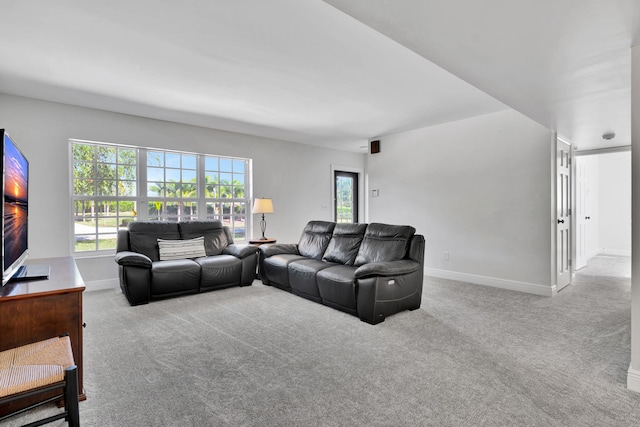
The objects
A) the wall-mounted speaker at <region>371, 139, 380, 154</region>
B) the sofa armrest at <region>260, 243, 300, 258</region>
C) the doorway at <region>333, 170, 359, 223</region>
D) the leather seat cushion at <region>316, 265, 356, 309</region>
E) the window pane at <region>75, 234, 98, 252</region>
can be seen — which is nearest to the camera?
the leather seat cushion at <region>316, 265, 356, 309</region>

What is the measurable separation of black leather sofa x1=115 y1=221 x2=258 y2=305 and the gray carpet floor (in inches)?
11.8

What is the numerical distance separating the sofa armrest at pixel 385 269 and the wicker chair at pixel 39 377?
225cm

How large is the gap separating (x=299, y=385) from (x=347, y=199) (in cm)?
596

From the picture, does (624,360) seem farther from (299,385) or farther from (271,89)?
(271,89)

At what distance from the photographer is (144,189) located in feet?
15.8

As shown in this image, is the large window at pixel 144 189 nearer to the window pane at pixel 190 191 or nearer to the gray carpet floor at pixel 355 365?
the window pane at pixel 190 191

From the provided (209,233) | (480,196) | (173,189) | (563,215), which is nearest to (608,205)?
(563,215)

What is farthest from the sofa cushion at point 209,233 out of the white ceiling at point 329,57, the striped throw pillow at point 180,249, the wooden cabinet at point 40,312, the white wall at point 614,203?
the white wall at point 614,203

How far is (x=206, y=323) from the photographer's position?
309 centimetres

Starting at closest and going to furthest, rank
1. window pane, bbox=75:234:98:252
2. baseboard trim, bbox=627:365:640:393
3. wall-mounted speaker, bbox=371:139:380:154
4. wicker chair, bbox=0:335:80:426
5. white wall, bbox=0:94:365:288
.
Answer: wicker chair, bbox=0:335:80:426 < baseboard trim, bbox=627:365:640:393 < white wall, bbox=0:94:365:288 < window pane, bbox=75:234:98:252 < wall-mounted speaker, bbox=371:139:380:154

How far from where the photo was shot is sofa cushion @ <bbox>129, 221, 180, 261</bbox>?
4.25m

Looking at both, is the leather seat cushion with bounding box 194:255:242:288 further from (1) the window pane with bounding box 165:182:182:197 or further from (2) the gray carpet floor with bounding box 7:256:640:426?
(1) the window pane with bounding box 165:182:182:197

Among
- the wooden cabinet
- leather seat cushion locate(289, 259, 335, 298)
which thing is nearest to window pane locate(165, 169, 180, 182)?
leather seat cushion locate(289, 259, 335, 298)

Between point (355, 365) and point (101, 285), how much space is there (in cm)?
384
